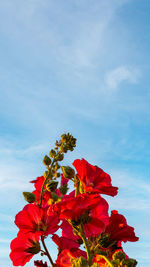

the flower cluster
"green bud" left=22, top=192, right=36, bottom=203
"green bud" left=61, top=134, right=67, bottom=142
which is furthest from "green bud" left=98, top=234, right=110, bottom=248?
"green bud" left=61, top=134, right=67, bottom=142

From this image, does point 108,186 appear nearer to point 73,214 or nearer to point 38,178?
point 73,214

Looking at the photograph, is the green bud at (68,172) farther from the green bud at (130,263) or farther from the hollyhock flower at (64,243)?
the green bud at (130,263)

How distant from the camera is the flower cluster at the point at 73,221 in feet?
6.72

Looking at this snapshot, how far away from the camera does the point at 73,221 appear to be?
206 cm

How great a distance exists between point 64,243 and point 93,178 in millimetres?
598

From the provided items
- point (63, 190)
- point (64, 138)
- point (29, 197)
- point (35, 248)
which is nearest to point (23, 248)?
point (35, 248)

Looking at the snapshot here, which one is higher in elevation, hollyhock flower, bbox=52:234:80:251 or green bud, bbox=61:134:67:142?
green bud, bbox=61:134:67:142

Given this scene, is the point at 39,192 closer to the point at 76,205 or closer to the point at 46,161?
the point at 46,161

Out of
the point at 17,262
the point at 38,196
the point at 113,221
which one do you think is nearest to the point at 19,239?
the point at 17,262

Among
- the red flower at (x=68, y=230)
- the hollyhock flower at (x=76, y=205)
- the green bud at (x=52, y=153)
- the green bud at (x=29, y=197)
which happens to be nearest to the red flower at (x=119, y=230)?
the red flower at (x=68, y=230)

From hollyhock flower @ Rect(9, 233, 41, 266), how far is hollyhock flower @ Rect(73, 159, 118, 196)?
66 cm

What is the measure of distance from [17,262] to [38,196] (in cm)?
56

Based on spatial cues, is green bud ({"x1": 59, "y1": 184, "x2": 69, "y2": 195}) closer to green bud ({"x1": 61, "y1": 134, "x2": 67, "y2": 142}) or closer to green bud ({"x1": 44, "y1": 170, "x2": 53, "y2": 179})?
green bud ({"x1": 44, "y1": 170, "x2": 53, "y2": 179})

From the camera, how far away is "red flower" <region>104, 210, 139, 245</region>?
2.28 metres
